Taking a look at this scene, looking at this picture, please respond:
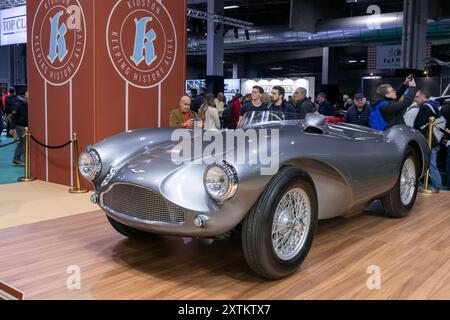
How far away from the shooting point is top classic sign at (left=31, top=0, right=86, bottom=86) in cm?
583

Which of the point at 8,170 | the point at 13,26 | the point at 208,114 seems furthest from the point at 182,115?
the point at 13,26

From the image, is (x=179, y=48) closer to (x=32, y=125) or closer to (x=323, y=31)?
(x=32, y=125)

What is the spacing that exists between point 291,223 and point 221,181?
633 mm

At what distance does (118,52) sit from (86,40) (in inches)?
15.7

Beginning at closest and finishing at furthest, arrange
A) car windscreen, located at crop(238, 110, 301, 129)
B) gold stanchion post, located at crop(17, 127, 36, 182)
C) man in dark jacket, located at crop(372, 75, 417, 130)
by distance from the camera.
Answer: car windscreen, located at crop(238, 110, 301, 129)
man in dark jacket, located at crop(372, 75, 417, 130)
gold stanchion post, located at crop(17, 127, 36, 182)

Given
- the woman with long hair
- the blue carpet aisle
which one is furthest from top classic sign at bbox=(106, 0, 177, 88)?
the blue carpet aisle

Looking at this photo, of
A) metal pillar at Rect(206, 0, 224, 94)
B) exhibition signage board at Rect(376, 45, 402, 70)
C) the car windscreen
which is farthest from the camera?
metal pillar at Rect(206, 0, 224, 94)

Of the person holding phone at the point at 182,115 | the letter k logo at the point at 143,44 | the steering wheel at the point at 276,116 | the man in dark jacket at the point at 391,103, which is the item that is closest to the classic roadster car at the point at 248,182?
the steering wheel at the point at 276,116

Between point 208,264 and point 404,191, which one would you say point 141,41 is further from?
point 208,264

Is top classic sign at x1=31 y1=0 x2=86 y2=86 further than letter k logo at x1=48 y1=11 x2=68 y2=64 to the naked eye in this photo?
No

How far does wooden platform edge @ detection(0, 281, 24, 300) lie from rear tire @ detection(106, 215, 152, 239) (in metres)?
0.94

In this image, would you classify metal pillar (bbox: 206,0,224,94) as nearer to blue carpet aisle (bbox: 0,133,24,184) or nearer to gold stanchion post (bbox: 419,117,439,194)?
blue carpet aisle (bbox: 0,133,24,184)

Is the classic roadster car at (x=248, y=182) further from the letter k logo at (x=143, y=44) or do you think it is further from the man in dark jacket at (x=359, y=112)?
the man in dark jacket at (x=359, y=112)

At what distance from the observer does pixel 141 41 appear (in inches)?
239
